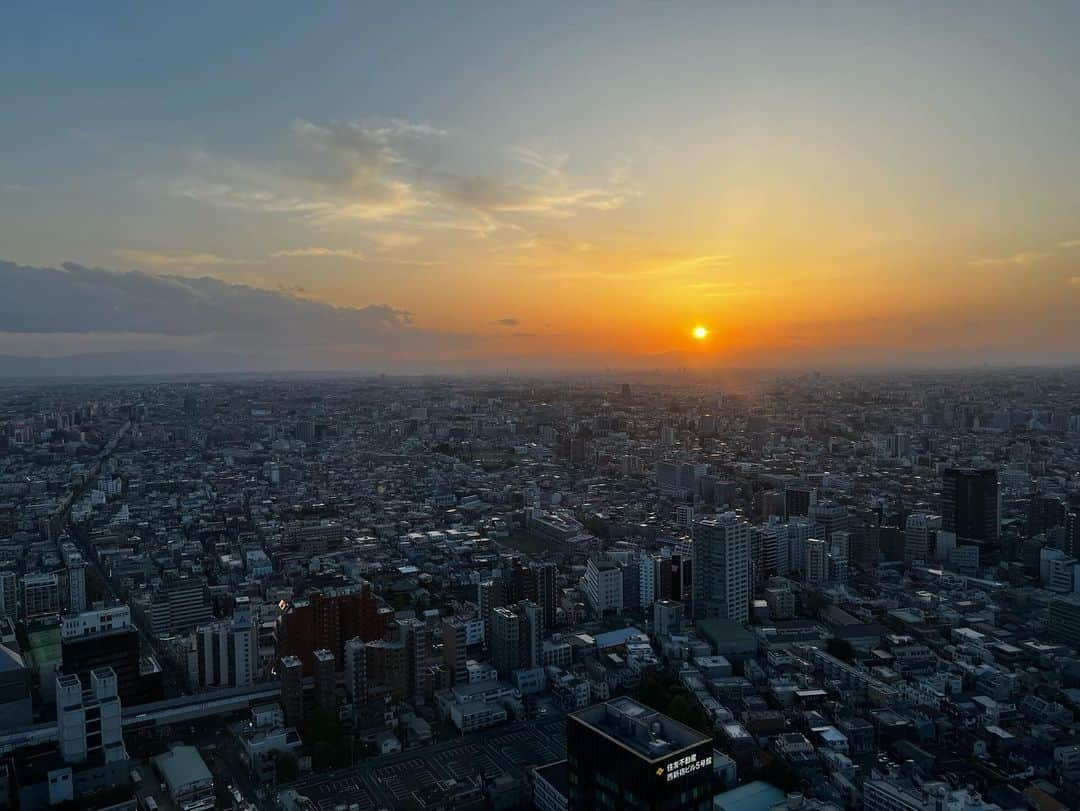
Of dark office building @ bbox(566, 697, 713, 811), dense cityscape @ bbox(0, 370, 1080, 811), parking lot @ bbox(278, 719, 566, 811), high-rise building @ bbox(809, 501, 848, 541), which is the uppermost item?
dark office building @ bbox(566, 697, 713, 811)

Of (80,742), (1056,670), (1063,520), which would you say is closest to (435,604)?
(80,742)

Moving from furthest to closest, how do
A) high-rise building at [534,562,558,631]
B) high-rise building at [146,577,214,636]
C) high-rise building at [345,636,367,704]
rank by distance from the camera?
high-rise building at [146,577,214,636], high-rise building at [534,562,558,631], high-rise building at [345,636,367,704]

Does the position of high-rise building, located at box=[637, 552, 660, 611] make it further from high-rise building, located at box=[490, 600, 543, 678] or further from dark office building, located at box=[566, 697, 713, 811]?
dark office building, located at box=[566, 697, 713, 811]

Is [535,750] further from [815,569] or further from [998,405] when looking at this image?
[998,405]

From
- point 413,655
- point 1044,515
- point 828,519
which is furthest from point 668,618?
point 1044,515

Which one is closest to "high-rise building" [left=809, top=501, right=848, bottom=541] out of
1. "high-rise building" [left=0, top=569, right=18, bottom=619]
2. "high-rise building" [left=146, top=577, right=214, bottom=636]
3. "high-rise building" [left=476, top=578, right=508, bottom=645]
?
"high-rise building" [left=476, top=578, right=508, bottom=645]

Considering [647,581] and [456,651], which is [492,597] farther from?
[647,581]
